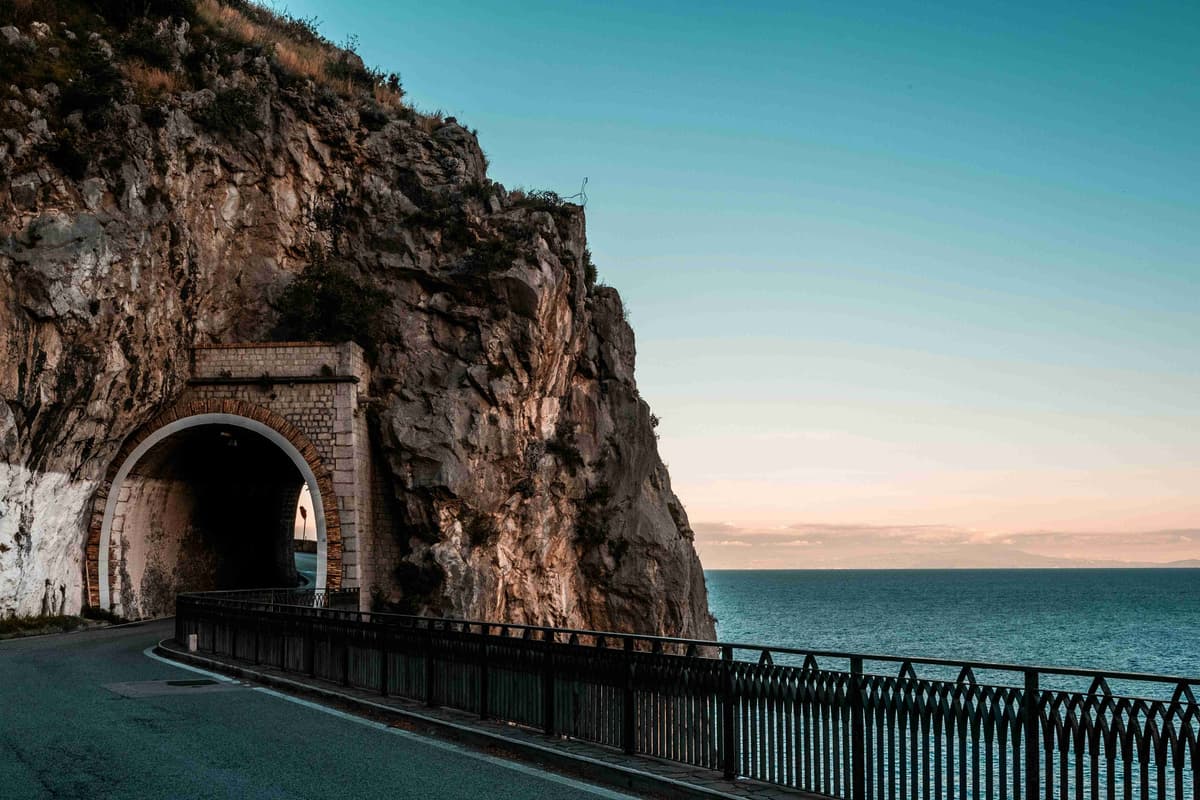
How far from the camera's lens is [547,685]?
10.9m

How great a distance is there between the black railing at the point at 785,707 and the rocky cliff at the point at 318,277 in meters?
15.2

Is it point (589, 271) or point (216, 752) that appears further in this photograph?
point (589, 271)

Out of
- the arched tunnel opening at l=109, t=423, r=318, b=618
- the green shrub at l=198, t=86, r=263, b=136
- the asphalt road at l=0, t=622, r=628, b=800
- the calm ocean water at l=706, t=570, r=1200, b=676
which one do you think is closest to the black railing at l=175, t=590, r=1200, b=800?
the asphalt road at l=0, t=622, r=628, b=800

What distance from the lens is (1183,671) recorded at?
165ft

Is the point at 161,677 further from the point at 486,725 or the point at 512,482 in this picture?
the point at 512,482

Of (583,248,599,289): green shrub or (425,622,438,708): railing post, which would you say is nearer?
(425,622,438,708): railing post

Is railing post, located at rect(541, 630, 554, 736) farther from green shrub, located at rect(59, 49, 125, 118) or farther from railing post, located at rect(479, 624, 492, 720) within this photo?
green shrub, located at rect(59, 49, 125, 118)

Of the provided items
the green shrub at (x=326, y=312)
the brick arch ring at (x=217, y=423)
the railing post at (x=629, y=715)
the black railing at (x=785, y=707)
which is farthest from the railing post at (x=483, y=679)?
the green shrub at (x=326, y=312)

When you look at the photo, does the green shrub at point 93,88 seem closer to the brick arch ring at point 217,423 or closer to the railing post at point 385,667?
the brick arch ring at point 217,423

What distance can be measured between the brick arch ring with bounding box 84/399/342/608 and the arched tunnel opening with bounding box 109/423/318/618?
0.33m

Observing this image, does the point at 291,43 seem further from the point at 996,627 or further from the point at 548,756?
the point at 996,627

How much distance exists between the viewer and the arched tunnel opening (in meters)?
29.8

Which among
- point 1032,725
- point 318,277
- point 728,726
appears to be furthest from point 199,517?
point 1032,725

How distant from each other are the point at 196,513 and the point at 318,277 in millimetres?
8914
